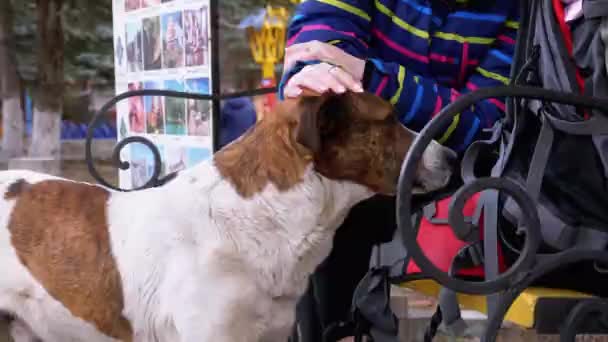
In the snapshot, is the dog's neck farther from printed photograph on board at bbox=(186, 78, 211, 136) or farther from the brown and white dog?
printed photograph on board at bbox=(186, 78, 211, 136)

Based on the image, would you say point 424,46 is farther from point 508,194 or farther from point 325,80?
→ point 508,194

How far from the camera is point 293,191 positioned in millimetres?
1982

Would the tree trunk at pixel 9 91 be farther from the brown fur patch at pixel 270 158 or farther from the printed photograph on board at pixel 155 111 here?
the brown fur patch at pixel 270 158

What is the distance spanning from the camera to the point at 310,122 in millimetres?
1863

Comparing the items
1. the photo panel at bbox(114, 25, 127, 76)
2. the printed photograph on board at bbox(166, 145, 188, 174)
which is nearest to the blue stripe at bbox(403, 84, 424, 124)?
the printed photograph on board at bbox(166, 145, 188, 174)

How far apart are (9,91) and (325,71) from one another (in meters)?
9.66

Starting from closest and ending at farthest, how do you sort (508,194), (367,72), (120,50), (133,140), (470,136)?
(508,194) < (367,72) < (470,136) < (133,140) < (120,50)

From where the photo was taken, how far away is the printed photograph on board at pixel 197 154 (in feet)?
10.8

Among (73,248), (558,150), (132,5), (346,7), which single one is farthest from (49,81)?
(558,150)

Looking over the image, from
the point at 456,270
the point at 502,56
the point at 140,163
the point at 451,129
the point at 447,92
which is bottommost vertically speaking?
the point at 456,270

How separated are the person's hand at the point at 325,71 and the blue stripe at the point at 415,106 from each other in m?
0.17

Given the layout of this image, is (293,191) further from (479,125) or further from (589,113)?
(589,113)

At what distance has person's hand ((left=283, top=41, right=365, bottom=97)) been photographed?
6.50 ft

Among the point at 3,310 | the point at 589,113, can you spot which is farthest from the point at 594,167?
the point at 3,310
